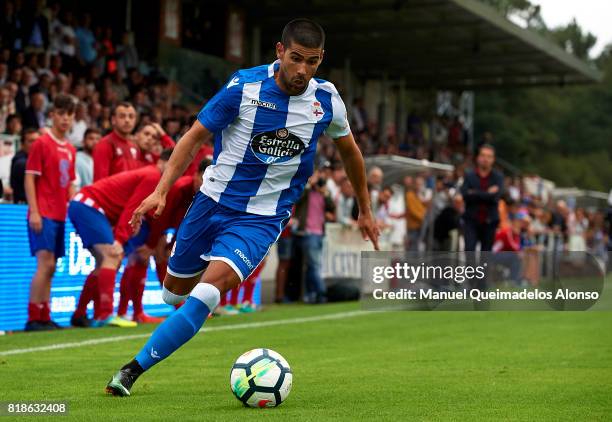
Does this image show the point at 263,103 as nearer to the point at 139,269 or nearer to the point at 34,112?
the point at 139,269

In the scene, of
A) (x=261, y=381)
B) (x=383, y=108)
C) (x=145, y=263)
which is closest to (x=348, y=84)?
(x=383, y=108)

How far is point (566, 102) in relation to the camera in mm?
88188

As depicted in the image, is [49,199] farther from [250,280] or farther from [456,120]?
[456,120]

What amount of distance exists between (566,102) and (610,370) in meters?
82.3

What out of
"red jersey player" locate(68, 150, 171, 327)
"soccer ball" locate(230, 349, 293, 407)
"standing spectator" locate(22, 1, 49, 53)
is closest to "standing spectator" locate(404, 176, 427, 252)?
"standing spectator" locate(22, 1, 49, 53)

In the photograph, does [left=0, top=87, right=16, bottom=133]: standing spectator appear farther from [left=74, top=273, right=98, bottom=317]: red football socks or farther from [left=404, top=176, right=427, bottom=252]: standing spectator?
[left=404, top=176, right=427, bottom=252]: standing spectator

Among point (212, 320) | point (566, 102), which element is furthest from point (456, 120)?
point (566, 102)

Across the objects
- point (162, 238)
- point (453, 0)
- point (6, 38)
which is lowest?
point (162, 238)

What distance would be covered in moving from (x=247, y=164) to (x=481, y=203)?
9863 mm

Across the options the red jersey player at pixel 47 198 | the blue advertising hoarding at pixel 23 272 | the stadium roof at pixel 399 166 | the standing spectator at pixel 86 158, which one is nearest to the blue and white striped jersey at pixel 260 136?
the red jersey player at pixel 47 198

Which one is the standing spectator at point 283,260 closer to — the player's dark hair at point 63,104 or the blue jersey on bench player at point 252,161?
the player's dark hair at point 63,104

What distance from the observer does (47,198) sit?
37.6 ft

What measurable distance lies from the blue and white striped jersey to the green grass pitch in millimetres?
1210

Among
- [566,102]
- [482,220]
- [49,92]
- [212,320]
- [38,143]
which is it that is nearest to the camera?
[38,143]
